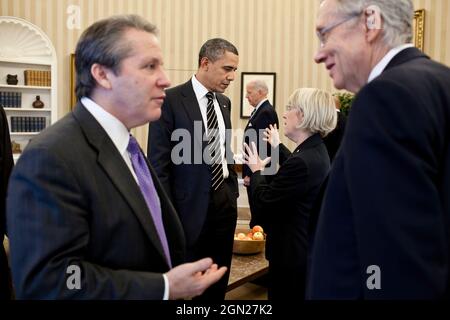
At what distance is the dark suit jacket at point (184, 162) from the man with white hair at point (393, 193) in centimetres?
165

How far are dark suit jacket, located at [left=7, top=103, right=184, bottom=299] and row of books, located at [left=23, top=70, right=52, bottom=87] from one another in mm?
5958

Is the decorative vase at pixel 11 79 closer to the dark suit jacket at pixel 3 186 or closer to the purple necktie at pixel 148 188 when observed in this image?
the dark suit jacket at pixel 3 186

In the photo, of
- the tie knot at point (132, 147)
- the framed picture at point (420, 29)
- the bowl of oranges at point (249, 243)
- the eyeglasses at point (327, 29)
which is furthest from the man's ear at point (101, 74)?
the framed picture at point (420, 29)

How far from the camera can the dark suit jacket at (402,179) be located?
1012 mm

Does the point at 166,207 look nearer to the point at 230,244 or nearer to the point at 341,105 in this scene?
the point at 230,244

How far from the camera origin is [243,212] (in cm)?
659

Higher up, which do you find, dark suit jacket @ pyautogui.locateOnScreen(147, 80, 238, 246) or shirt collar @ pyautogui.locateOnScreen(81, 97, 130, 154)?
shirt collar @ pyautogui.locateOnScreen(81, 97, 130, 154)

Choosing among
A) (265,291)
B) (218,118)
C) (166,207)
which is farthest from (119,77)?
(265,291)

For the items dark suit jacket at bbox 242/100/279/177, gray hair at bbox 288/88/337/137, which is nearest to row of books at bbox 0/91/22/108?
dark suit jacket at bbox 242/100/279/177

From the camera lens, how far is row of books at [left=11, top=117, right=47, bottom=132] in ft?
21.9

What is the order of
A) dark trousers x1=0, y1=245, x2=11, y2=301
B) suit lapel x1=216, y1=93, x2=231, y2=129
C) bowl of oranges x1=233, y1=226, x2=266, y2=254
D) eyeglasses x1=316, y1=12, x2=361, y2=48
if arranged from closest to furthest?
eyeglasses x1=316, y1=12, x2=361, y2=48
dark trousers x1=0, y1=245, x2=11, y2=301
suit lapel x1=216, y1=93, x2=231, y2=129
bowl of oranges x1=233, y1=226, x2=266, y2=254

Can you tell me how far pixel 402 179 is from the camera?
39.8 inches

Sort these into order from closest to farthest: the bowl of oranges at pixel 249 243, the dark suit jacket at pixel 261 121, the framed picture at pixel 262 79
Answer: the bowl of oranges at pixel 249 243, the dark suit jacket at pixel 261 121, the framed picture at pixel 262 79

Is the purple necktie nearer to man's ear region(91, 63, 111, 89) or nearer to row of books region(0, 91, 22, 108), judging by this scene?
man's ear region(91, 63, 111, 89)
